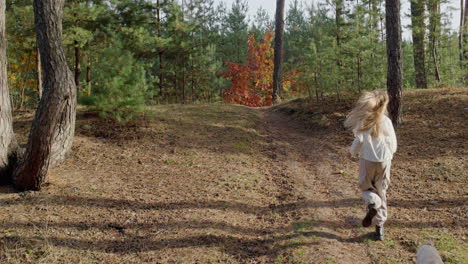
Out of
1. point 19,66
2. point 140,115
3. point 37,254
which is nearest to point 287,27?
point 19,66

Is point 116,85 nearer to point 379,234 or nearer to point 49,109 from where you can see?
point 49,109

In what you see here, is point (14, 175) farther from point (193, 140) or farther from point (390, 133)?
point (390, 133)

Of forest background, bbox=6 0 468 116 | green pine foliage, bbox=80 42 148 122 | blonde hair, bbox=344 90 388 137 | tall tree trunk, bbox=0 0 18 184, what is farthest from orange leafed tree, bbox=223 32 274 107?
blonde hair, bbox=344 90 388 137

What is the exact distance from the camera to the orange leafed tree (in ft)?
95.1

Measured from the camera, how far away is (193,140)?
8.28 meters

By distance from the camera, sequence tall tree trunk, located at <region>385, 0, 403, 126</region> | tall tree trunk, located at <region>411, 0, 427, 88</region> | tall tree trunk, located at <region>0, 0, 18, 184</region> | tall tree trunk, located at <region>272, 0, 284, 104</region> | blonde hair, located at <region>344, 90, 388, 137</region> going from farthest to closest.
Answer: tall tree trunk, located at <region>272, 0, 284, 104</region>, tall tree trunk, located at <region>411, 0, 427, 88</region>, tall tree trunk, located at <region>385, 0, 403, 126</region>, tall tree trunk, located at <region>0, 0, 18, 184</region>, blonde hair, located at <region>344, 90, 388, 137</region>

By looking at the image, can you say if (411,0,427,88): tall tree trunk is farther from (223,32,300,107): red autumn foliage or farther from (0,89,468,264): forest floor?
(223,32,300,107): red autumn foliage

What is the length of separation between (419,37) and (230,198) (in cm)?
1365

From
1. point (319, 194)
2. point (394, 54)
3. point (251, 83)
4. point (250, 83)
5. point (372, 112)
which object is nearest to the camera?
point (372, 112)

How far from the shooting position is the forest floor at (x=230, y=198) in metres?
3.92

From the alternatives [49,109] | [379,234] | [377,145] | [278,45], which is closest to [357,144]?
[377,145]

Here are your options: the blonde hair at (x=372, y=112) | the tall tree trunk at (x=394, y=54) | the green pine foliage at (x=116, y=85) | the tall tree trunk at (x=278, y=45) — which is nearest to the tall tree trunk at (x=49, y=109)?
the green pine foliage at (x=116, y=85)

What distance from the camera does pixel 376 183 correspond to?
4277 millimetres

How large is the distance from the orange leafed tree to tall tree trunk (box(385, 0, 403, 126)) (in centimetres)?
1985
